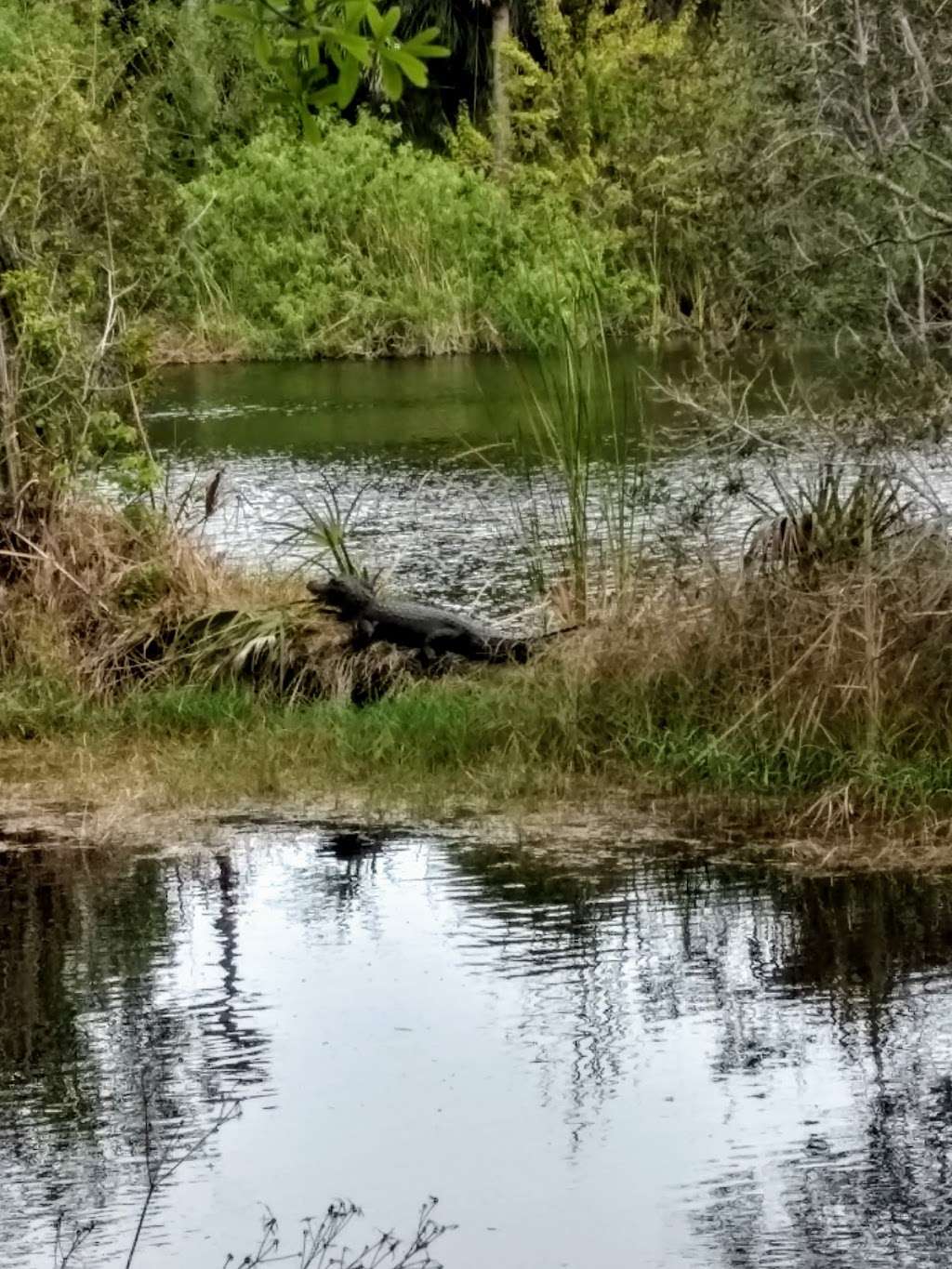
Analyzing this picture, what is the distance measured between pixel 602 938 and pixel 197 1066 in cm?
163

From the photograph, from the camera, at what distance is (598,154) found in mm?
38000

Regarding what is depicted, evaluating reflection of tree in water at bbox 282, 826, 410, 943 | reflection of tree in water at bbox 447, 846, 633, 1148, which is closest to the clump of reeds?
reflection of tree in water at bbox 282, 826, 410, 943

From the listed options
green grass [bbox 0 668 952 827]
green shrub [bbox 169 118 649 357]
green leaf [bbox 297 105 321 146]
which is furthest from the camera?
green shrub [bbox 169 118 649 357]

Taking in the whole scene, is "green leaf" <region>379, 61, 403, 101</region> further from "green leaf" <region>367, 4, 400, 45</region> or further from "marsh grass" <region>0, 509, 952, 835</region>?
"marsh grass" <region>0, 509, 952, 835</region>

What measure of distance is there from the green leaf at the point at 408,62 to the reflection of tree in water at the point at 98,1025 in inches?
102

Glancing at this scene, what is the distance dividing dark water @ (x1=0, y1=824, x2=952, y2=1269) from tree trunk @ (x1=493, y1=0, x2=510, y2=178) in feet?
114

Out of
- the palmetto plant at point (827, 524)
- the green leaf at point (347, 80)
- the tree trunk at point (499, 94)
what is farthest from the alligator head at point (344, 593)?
the tree trunk at point (499, 94)

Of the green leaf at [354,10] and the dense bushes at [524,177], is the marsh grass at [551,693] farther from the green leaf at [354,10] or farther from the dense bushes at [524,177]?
the green leaf at [354,10]

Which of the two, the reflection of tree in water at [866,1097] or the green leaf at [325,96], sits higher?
the green leaf at [325,96]

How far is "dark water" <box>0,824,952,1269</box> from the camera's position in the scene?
5.08 m

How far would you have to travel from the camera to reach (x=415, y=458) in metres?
22.7

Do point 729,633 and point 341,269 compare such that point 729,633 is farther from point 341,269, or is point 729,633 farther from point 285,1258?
point 341,269

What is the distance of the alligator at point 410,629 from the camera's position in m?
11.1

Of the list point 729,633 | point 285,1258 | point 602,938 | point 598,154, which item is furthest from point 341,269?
point 285,1258
